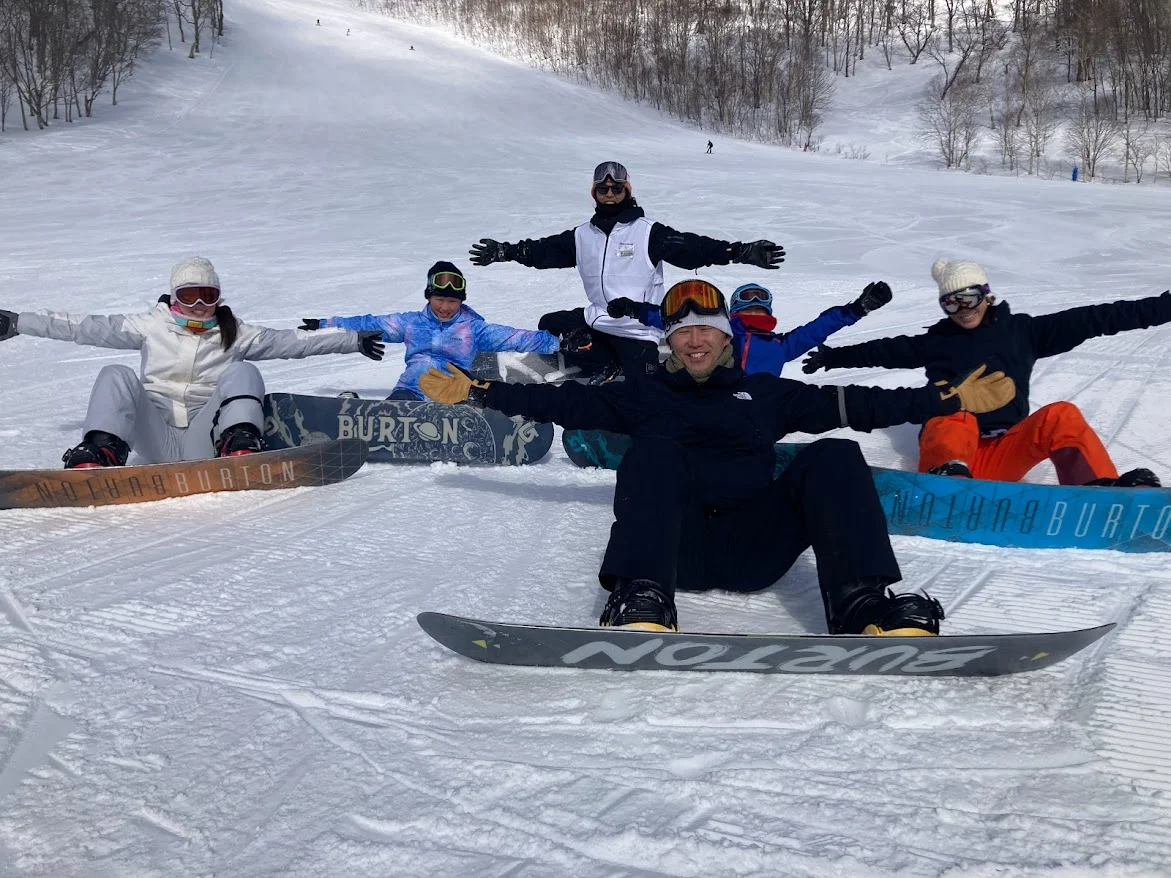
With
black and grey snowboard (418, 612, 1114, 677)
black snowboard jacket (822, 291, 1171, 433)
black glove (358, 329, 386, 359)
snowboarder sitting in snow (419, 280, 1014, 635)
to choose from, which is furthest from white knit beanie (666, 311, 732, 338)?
black glove (358, 329, 386, 359)

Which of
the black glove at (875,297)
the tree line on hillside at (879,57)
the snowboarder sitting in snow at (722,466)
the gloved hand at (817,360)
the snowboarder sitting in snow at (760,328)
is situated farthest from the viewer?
the tree line on hillside at (879,57)

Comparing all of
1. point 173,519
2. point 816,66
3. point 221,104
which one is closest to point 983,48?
point 816,66

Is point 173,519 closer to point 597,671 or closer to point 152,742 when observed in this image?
point 152,742

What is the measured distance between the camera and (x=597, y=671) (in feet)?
9.14

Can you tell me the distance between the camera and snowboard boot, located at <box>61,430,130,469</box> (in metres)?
4.45

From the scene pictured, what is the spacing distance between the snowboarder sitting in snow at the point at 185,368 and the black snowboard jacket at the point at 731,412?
2.11m

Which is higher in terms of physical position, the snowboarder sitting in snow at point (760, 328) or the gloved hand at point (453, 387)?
the snowboarder sitting in snow at point (760, 328)

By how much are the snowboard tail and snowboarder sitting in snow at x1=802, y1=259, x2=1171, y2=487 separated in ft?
9.64

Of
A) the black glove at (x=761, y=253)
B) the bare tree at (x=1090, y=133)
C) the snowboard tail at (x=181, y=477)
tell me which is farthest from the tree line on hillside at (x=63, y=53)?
the bare tree at (x=1090, y=133)

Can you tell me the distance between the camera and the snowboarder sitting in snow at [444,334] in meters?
6.15

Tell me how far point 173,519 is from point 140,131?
2772 centimetres

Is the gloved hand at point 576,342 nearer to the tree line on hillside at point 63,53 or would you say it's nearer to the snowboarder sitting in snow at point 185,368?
the snowboarder sitting in snow at point 185,368

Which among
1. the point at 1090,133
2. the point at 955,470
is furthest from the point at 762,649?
the point at 1090,133

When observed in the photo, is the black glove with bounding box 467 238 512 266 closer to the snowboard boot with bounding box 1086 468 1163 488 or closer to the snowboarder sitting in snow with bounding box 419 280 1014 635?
the snowboarder sitting in snow with bounding box 419 280 1014 635
